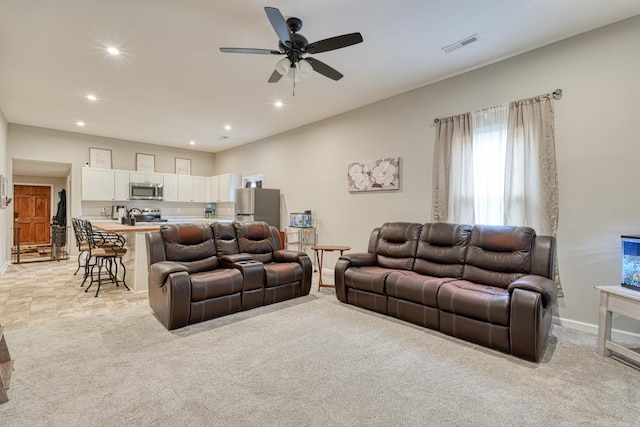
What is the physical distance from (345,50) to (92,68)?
10.3ft

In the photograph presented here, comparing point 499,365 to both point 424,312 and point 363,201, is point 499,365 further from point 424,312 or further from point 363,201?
point 363,201

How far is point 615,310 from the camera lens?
248 centimetres

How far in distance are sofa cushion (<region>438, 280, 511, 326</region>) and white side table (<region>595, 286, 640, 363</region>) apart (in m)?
0.71

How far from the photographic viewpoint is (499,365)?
2412 millimetres

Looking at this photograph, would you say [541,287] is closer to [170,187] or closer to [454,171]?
[454,171]

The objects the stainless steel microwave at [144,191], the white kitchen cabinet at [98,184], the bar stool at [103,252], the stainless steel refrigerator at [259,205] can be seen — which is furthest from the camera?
the stainless steel microwave at [144,191]

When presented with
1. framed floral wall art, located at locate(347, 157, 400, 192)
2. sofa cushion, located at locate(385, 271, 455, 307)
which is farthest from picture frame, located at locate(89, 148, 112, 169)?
sofa cushion, located at locate(385, 271, 455, 307)

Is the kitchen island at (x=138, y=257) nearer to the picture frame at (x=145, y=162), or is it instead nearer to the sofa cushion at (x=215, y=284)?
the sofa cushion at (x=215, y=284)

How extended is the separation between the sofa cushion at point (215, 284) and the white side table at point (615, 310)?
135 inches

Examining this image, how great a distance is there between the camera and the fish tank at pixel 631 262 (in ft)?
8.09

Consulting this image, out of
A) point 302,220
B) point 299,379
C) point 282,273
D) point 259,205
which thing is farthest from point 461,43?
point 259,205

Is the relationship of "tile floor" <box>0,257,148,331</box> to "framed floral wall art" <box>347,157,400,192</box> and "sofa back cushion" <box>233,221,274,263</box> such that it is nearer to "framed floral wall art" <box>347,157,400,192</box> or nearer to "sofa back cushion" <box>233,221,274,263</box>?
"sofa back cushion" <box>233,221,274,263</box>

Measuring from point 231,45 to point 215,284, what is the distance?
2606 millimetres

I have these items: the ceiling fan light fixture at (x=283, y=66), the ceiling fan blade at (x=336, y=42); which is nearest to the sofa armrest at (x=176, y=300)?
the ceiling fan light fixture at (x=283, y=66)
